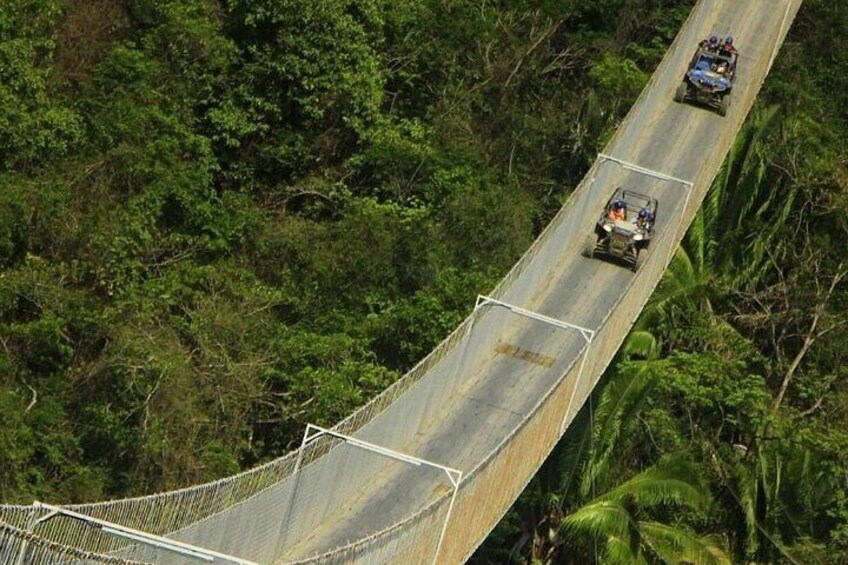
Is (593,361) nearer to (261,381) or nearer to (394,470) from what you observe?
(394,470)

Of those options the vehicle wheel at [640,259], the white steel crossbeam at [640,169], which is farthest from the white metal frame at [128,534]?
the white steel crossbeam at [640,169]

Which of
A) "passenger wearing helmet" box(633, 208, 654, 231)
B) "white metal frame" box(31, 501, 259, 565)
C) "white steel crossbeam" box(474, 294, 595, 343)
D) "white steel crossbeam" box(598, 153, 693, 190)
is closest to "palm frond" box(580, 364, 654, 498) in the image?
"white steel crossbeam" box(474, 294, 595, 343)

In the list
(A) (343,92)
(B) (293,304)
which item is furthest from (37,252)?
(A) (343,92)

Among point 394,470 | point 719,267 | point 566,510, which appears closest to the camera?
point 394,470

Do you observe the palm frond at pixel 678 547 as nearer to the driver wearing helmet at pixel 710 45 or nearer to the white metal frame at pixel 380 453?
the white metal frame at pixel 380 453

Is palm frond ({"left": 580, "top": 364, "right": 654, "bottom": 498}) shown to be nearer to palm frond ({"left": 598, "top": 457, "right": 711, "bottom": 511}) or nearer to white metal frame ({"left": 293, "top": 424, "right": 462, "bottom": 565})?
palm frond ({"left": 598, "top": 457, "right": 711, "bottom": 511})

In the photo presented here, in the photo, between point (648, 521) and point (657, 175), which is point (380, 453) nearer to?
point (648, 521)

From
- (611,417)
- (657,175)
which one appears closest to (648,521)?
(611,417)
